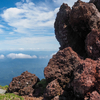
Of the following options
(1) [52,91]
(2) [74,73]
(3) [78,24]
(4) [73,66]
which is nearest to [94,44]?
(4) [73,66]

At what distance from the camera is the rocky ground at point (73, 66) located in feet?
32.8

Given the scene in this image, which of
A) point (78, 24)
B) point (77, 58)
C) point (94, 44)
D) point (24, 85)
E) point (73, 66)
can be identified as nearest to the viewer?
point (94, 44)

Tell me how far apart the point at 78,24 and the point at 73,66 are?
7.62m

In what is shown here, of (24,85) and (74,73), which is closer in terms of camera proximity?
(74,73)

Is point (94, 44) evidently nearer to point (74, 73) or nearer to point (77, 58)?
point (77, 58)

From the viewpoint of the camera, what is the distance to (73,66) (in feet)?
48.7

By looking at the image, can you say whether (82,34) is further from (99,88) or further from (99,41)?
(99,88)

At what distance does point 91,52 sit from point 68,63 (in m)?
3.61

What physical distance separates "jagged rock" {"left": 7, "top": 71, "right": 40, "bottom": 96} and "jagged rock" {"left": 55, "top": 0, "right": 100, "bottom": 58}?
9023 mm

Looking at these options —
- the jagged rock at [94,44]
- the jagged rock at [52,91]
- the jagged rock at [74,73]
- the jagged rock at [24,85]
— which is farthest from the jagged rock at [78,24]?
the jagged rock at [24,85]

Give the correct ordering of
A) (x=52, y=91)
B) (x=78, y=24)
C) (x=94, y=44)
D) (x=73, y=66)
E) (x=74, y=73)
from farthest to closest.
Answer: (x=78, y=24) < (x=73, y=66) < (x=94, y=44) < (x=52, y=91) < (x=74, y=73)

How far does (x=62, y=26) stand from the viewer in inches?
792

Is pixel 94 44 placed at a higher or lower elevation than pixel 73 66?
higher

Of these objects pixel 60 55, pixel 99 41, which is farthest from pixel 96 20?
pixel 60 55
